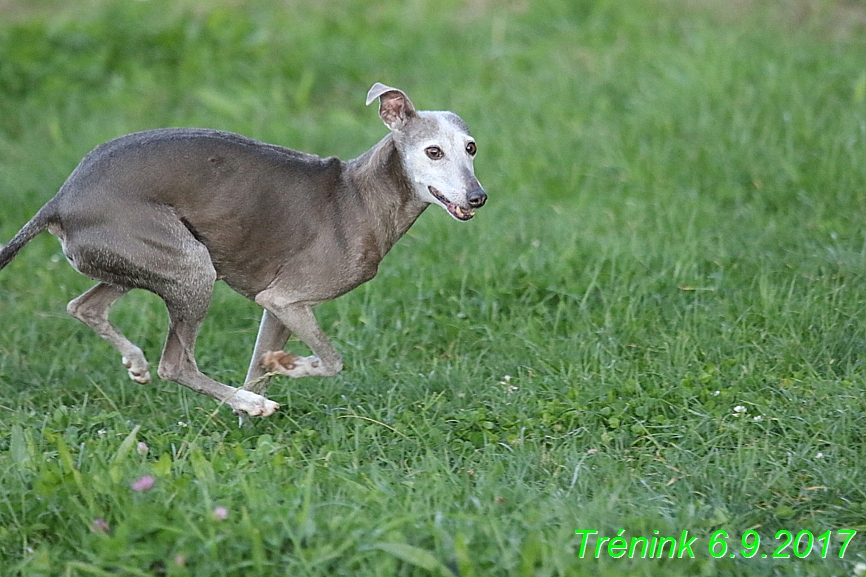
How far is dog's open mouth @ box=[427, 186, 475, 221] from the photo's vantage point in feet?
15.3

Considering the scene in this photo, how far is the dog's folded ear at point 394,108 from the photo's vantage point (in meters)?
4.88

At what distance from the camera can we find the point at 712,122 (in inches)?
308

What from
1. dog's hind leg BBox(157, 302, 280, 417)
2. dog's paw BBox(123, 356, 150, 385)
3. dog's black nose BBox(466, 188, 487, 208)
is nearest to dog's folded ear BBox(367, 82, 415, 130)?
dog's black nose BBox(466, 188, 487, 208)

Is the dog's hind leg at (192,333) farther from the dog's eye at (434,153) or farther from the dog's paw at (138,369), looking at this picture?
the dog's eye at (434,153)

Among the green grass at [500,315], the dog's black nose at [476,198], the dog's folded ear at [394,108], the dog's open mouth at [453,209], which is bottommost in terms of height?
the green grass at [500,315]

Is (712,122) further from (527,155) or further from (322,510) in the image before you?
(322,510)

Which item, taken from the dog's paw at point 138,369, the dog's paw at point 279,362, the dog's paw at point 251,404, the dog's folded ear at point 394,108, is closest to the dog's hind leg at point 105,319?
the dog's paw at point 138,369

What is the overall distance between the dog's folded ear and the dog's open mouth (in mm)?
351

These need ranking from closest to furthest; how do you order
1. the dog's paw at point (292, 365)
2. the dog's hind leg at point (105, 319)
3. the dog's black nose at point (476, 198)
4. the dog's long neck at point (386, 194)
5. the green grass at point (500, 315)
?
1. the green grass at point (500, 315)
2. the dog's black nose at point (476, 198)
3. the dog's paw at point (292, 365)
4. the dog's long neck at point (386, 194)
5. the dog's hind leg at point (105, 319)

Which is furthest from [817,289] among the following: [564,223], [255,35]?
[255,35]

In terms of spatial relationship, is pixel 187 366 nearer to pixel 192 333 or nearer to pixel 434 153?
pixel 192 333

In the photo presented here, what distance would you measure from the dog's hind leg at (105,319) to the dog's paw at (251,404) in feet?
1.89

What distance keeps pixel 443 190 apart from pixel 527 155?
11.0 feet

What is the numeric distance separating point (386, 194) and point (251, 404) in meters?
1.10
